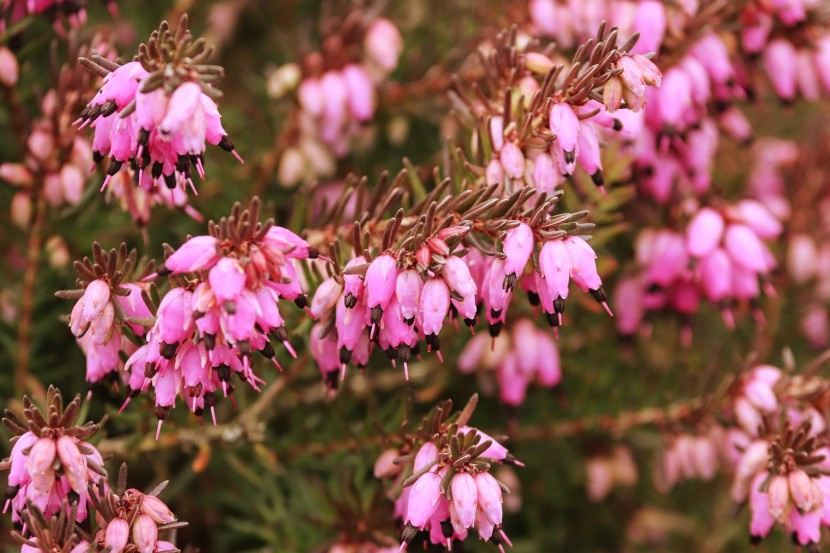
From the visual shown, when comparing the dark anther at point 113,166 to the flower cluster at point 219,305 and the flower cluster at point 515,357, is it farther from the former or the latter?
the flower cluster at point 515,357

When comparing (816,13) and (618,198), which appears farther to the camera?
(816,13)

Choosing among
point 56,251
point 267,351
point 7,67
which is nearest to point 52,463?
point 267,351

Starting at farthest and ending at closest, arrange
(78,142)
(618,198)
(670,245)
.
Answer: (670,245), (618,198), (78,142)

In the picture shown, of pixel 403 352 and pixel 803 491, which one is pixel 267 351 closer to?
pixel 403 352

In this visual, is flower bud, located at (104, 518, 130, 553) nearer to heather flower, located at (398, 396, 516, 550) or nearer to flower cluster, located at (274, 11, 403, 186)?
heather flower, located at (398, 396, 516, 550)

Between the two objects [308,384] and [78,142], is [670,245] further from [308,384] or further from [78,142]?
Result: [78,142]

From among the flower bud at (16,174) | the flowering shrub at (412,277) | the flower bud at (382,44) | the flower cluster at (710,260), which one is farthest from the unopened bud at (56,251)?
the flower cluster at (710,260)

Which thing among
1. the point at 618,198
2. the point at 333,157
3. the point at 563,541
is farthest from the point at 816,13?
the point at 563,541

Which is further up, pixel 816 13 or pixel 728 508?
pixel 816 13
